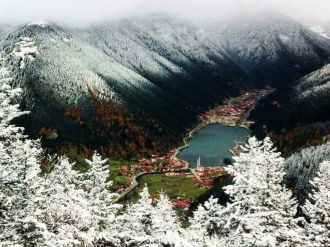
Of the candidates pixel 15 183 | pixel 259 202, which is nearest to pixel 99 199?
pixel 259 202

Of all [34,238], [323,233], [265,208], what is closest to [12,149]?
[34,238]

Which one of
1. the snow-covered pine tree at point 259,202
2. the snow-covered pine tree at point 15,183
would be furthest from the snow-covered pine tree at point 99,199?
the snow-covered pine tree at point 259,202

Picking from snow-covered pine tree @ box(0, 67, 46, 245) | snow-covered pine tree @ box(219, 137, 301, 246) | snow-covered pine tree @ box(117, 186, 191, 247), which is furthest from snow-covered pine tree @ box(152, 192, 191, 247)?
snow-covered pine tree @ box(0, 67, 46, 245)

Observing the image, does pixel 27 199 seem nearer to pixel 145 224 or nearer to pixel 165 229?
pixel 165 229

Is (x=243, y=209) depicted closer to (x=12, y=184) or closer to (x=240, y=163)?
(x=240, y=163)

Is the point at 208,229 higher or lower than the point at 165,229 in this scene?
lower

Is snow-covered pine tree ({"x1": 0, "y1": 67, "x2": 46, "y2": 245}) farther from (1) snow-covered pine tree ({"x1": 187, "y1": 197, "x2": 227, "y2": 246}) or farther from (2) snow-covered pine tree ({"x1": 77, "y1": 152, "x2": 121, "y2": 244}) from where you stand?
(1) snow-covered pine tree ({"x1": 187, "y1": 197, "x2": 227, "y2": 246})

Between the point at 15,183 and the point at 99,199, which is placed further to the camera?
the point at 99,199

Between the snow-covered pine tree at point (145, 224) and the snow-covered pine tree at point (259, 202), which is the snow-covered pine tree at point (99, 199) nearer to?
the snow-covered pine tree at point (145, 224)
